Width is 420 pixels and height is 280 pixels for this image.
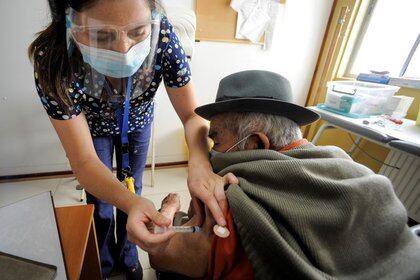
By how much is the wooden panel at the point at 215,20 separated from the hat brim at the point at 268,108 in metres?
1.57

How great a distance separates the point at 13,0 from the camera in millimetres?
1588

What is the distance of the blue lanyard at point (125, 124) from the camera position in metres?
0.87

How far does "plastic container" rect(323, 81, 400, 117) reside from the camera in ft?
5.69

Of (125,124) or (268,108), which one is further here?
(125,124)

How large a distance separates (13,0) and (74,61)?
1.46 m

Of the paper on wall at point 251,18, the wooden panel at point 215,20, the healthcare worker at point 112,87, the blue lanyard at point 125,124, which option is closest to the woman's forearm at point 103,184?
the healthcare worker at point 112,87

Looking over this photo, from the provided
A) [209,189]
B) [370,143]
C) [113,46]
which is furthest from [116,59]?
[370,143]

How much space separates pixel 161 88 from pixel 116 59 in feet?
4.72

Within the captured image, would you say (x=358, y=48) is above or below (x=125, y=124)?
above

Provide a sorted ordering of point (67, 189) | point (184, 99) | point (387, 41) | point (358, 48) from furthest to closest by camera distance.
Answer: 1. point (358, 48)
2. point (387, 41)
3. point (67, 189)
4. point (184, 99)

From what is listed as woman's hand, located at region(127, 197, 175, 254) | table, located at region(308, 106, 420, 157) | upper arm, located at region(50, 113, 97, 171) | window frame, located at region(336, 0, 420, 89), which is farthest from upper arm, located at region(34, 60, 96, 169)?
window frame, located at region(336, 0, 420, 89)

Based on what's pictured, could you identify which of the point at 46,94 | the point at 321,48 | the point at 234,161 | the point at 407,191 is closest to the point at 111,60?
the point at 46,94

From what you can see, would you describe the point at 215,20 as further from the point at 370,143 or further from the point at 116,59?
the point at 370,143

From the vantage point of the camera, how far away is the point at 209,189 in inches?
26.0
